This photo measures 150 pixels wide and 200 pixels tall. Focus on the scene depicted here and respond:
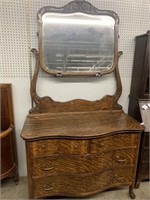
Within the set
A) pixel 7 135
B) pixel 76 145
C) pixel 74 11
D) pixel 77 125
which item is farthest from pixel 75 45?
pixel 7 135

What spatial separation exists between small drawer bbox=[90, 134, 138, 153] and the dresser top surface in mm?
69

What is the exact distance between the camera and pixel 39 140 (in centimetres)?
136

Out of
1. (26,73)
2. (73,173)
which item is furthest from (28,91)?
(73,173)

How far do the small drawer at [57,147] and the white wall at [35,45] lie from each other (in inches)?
21.8

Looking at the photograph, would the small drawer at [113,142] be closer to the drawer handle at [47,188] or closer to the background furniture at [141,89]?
the background furniture at [141,89]

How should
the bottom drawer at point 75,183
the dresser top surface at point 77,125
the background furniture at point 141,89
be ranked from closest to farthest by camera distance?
1. the dresser top surface at point 77,125
2. the bottom drawer at point 75,183
3. the background furniture at point 141,89

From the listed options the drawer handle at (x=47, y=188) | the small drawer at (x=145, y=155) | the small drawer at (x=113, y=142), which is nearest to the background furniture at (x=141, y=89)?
the small drawer at (x=145, y=155)

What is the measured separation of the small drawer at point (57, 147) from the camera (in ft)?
4.52

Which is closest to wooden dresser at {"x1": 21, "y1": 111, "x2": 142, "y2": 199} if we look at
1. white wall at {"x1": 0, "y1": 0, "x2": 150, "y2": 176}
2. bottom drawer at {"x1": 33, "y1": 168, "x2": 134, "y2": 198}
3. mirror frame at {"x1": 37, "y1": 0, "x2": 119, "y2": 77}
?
bottom drawer at {"x1": 33, "y1": 168, "x2": 134, "y2": 198}

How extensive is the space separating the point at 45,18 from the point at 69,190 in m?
1.64

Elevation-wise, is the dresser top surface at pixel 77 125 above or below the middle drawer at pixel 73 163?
above

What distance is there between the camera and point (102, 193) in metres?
1.79

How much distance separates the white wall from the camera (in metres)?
1.56

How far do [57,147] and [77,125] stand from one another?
0.90 ft
